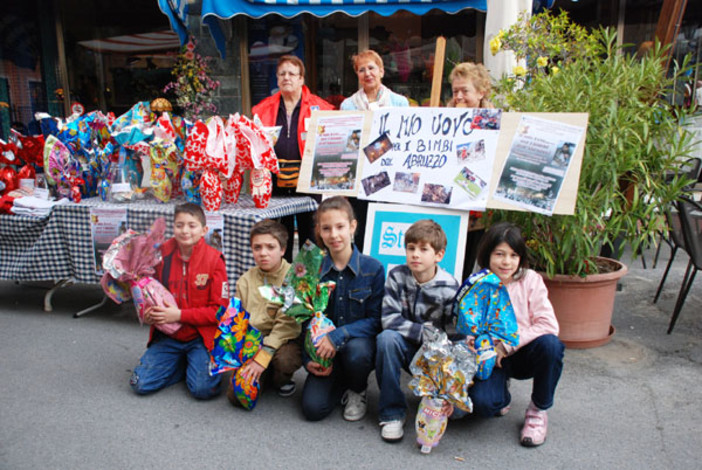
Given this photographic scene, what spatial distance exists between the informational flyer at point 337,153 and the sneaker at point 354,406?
1207 mm

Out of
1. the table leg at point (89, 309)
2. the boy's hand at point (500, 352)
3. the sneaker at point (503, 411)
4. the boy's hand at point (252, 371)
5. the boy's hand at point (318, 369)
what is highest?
the boy's hand at point (500, 352)

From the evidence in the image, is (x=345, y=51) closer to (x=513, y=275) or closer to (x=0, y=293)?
(x=0, y=293)

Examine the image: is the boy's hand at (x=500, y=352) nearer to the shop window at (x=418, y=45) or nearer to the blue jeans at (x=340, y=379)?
the blue jeans at (x=340, y=379)

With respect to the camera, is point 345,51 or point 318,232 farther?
point 345,51

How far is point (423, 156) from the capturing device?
3.08m

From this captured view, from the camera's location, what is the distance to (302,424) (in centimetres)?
249

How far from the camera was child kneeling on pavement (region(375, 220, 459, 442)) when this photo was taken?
2338 millimetres

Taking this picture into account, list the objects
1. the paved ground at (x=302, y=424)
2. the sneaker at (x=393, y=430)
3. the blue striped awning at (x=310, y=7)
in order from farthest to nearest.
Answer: the blue striped awning at (x=310, y=7), the sneaker at (x=393, y=430), the paved ground at (x=302, y=424)

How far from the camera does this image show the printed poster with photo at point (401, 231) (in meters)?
2.98

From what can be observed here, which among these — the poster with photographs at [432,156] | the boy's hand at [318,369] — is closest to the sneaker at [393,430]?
the boy's hand at [318,369]

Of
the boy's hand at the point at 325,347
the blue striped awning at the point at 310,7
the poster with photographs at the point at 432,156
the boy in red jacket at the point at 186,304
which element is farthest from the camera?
the blue striped awning at the point at 310,7

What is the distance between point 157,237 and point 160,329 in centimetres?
51

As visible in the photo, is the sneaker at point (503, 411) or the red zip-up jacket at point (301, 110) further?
the red zip-up jacket at point (301, 110)

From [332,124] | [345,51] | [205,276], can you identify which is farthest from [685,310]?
[345,51]
